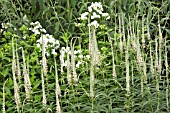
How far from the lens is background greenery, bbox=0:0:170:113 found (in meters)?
3.60

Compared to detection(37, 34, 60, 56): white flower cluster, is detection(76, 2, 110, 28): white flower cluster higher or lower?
higher

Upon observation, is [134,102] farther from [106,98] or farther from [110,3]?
[110,3]

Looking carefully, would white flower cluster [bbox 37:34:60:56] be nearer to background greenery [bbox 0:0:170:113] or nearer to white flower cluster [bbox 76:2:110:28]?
background greenery [bbox 0:0:170:113]

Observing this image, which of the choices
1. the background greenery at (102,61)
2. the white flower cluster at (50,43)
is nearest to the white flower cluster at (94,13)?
the background greenery at (102,61)

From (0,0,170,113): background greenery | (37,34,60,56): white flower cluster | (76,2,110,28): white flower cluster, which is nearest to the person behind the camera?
(0,0,170,113): background greenery

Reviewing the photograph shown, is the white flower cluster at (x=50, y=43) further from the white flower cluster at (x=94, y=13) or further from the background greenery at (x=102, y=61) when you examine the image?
the white flower cluster at (x=94, y=13)

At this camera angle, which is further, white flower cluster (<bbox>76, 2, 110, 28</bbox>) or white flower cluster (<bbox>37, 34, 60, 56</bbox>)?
white flower cluster (<bbox>76, 2, 110, 28</bbox>)

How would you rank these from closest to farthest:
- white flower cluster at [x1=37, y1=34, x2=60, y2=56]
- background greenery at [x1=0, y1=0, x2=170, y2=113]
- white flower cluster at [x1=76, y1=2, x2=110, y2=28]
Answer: background greenery at [x1=0, y1=0, x2=170, y2=113]
white flower cluster at [x1=37, y1=34, x2=60, y2=56]
white flower cluster at [x1=76, y1=2, x2=110, y2=28]

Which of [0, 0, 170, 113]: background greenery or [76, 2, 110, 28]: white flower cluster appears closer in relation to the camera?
[0, 0, 170, 113]: background greenery

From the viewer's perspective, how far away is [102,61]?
→ 441cm

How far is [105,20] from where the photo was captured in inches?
213

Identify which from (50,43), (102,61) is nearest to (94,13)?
(50,43)

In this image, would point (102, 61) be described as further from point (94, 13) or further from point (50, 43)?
point (94, 13)

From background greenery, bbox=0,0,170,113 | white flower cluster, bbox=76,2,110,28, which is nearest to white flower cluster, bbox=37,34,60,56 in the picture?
background greenery, bbox=0,0,170,113
